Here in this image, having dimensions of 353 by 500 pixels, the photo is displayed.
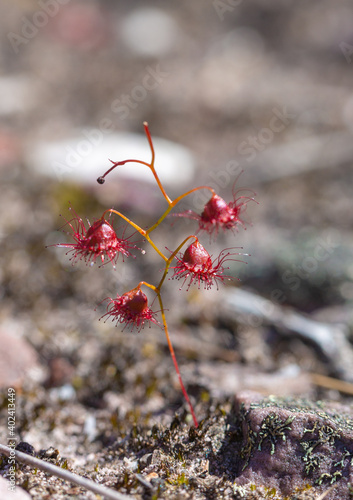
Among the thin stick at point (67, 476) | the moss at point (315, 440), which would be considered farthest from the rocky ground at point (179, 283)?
the thin stick at point (67, 476)

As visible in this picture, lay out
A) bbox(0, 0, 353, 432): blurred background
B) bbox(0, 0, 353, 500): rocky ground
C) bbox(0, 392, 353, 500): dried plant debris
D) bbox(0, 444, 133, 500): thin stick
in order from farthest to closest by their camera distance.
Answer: bbox(0, 0, 353, 432): blurred background
bbox(0, 0, 353, 500): rocky ground
bbox(0, 392, 353, 500): dried plant debris
bbox(0, 444, 133, 500): thin stick

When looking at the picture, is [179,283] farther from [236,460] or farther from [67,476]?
[67,476]

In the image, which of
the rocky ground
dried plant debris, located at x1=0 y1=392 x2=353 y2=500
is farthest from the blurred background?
dried plant debris, located at x1=0 y1=392 x2=353 y2=500

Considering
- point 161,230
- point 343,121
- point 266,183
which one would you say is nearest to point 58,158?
point 161,230

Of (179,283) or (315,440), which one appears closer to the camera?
(315,440)

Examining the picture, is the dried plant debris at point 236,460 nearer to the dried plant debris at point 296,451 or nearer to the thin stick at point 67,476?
the dried plant debris at point 296,451

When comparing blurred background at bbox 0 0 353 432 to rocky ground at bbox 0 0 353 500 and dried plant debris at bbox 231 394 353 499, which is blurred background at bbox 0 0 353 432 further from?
dried plant debris at bbox 231 394 353 499

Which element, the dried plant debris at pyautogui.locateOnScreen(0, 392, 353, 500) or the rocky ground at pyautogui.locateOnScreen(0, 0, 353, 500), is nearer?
the dried plant debris at pyautogui.locateOnScreen(0, 392, 353, 500)

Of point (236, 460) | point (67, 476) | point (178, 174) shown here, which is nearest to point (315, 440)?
point (236, 460)
